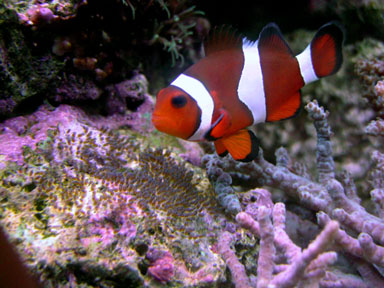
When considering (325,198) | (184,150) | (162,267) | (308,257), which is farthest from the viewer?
(184,150)

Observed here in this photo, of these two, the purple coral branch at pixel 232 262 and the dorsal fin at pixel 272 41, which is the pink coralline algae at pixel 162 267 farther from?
the dorsal fin at pixel 272 41

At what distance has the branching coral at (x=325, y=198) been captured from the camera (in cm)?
154

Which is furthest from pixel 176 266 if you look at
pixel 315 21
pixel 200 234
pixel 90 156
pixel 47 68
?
pixel 315 21

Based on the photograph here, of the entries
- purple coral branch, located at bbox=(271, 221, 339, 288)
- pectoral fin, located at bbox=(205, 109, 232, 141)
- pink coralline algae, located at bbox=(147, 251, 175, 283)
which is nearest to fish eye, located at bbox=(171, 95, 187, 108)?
pectoral fin, located at bbox=(205, 109, 232, 141)

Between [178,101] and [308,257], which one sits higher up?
[178,101]

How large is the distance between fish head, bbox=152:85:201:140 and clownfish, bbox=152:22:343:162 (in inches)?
0.4

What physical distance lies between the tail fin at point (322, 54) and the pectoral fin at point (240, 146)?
566 mm

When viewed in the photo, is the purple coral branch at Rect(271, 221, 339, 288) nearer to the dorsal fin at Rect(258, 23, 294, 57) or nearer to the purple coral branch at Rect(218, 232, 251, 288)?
the purple coral branch at Rect(218, 232, 251, 288)

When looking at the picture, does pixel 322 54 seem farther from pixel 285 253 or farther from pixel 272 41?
pixel 285 253

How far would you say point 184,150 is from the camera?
2670mm

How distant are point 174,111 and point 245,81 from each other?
21.4 inches

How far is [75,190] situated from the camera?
5.50ft

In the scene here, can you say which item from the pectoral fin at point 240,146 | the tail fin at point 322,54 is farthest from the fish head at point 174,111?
the tail fin at point 322,54

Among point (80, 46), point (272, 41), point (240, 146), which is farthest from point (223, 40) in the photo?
point (80, 46)
